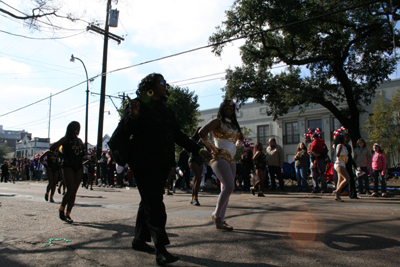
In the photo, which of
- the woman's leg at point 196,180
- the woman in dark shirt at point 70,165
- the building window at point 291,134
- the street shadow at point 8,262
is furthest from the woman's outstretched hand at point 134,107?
the building window at point 291,134

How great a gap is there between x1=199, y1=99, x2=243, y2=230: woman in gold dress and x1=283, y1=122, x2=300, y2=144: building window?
116 feet

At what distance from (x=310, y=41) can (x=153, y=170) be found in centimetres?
1590

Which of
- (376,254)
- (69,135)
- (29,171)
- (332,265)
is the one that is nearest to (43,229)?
(69,135)

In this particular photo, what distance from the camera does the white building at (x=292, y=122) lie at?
33519 millimetres

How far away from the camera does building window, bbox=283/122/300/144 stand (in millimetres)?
38781

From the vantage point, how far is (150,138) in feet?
10.4

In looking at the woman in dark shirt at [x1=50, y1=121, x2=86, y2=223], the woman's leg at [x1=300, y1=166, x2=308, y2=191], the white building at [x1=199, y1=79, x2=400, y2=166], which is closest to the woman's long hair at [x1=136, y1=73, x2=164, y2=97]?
the woman in dark shirt at [x1=50, y1=121, x2=86, y2=223]

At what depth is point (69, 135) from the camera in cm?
590

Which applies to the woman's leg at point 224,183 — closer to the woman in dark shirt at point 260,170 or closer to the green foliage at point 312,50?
the woman in dark shirt at point 260,170

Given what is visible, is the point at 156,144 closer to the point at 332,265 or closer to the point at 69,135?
the point at 332,265

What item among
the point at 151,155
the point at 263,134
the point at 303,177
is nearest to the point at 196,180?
the point at 151,155

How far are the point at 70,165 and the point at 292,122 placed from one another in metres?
36.1

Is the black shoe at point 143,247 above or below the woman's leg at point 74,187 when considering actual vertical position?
below

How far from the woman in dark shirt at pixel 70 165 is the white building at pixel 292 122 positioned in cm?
2801
